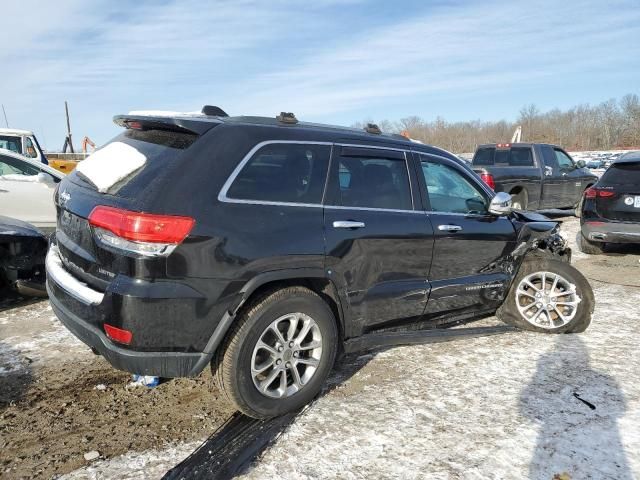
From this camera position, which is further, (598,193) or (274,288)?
(598,193)

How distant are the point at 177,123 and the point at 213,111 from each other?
0.55 metres

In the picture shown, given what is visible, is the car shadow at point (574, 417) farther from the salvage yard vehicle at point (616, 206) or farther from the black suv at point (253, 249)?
the salvage yard vehicle at point (616, 206)

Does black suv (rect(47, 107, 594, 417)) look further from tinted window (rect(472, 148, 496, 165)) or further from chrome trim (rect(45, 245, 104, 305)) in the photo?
tinted window (rect(472, 148, 496, 165))

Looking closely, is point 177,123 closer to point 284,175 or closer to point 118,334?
point 284,175

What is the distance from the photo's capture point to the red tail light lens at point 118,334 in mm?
2684

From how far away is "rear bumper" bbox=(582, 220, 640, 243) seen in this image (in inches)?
286

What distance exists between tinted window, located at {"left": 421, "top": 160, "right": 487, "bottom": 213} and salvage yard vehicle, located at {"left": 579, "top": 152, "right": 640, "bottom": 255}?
4209 mm

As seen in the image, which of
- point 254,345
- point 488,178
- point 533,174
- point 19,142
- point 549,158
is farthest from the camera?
point 19,142

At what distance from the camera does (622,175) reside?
7.62m

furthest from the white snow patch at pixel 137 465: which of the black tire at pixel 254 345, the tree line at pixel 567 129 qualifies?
the tree line at pixel 567 129

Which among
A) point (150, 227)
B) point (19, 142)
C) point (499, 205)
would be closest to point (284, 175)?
point (150, 227)

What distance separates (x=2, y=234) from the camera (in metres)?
5.14

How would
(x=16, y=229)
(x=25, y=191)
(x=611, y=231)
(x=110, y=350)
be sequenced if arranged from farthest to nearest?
1. (x=25, y=191)
2. (x=611, y=231)
3. (x=16, y=229)
4. (x=110, y=350)

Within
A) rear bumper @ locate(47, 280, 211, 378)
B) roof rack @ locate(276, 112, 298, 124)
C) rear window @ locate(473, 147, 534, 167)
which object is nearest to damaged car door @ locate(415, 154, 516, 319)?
roof rack @ locate(276, 112, 298, 124)
